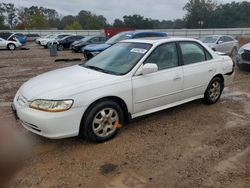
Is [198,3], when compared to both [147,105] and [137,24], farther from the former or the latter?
A: [147,105]

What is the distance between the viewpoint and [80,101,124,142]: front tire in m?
3.87

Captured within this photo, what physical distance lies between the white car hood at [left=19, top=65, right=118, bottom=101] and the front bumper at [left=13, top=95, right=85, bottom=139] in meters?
0.22

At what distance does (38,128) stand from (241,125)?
134 inches

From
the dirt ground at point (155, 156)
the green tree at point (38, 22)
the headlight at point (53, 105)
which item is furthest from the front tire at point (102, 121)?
the green tree at point (38, 22)

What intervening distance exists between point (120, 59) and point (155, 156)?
1.88 metres

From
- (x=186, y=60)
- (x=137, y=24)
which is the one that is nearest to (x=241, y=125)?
(x=186, y=60)

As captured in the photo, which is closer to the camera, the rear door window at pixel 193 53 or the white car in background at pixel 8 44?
the rear door window at pixel 193 53

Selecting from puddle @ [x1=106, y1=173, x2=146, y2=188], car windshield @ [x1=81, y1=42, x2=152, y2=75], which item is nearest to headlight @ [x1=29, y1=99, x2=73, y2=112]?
car windshield @ [x1=81, y1=42, x2=152, y2=75]

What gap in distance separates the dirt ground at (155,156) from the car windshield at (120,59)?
40.7 inches

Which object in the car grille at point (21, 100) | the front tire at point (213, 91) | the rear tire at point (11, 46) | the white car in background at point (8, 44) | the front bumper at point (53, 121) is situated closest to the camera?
the front bumper at point (53, 121)

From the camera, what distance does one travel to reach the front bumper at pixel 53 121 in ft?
11.8

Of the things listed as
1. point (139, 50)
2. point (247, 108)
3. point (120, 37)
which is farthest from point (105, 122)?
point (120, 37)

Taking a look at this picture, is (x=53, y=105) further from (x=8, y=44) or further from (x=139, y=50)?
(x=8, y=44)

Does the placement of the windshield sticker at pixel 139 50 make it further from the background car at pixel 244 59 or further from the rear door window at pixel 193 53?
the background car at pixel 244 59
